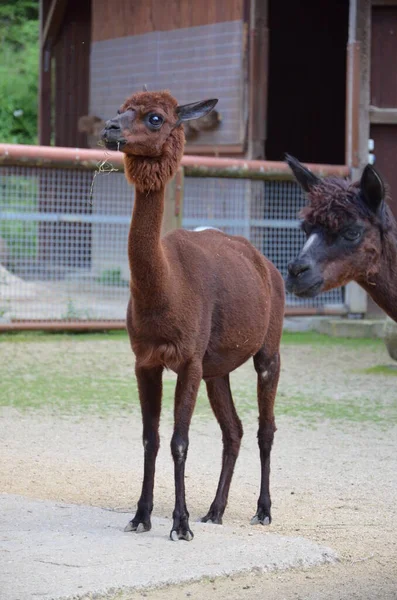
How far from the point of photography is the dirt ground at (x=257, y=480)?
15.0ft

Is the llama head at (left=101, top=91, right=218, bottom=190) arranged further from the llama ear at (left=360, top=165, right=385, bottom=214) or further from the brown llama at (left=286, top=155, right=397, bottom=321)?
the llama ear at (left=360, top=165, right=385, bottom=214)

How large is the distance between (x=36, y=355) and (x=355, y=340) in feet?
13.0

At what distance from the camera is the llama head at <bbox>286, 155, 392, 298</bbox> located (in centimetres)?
490

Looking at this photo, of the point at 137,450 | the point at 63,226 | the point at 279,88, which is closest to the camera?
the point at 137,450

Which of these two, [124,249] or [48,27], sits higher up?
[48,27]

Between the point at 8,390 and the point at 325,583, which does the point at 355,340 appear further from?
the point at 325,583

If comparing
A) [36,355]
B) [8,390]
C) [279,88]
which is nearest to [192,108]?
[8,390]

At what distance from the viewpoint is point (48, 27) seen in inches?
734

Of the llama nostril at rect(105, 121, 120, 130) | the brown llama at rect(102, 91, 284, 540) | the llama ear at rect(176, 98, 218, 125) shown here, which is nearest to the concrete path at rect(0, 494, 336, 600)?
the brown llama at rect(102, 91, 284, 540)

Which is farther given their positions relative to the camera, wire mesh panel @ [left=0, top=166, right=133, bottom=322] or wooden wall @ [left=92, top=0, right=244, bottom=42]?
wooden wall @ [left=92, top=0, right=244, bottom=42]

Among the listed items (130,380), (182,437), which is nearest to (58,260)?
(130,380)

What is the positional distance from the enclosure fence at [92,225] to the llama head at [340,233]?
6484 mm

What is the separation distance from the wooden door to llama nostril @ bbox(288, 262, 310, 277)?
8999 millimetres

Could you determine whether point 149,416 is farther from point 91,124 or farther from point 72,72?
A: point 72,72
